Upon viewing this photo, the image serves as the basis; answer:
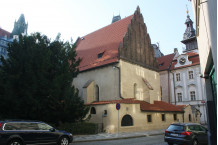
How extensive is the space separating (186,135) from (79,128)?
31.4ft

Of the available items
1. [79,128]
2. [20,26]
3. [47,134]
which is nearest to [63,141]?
[47,134]

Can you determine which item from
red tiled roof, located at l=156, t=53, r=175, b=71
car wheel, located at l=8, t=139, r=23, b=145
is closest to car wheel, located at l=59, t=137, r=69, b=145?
car wheel, located at l=8, t=139, r=23, b=145

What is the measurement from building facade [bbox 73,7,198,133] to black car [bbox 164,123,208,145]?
322 inches

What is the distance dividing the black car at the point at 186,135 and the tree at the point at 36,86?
815 centimetres

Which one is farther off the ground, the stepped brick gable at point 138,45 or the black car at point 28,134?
the stepped brick gable at point 138,45

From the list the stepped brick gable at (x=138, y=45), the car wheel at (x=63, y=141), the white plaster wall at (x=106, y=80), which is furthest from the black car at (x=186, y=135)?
the stepped brick gable at (x=138, y=45)

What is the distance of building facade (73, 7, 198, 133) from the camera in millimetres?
20266

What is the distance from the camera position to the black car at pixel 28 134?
8781 mm

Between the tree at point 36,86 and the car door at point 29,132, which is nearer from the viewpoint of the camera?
the car door at point 29,132

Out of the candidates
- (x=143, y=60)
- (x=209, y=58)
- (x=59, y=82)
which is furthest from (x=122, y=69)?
(x=209, y=58)

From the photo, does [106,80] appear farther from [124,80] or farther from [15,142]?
[15,142]

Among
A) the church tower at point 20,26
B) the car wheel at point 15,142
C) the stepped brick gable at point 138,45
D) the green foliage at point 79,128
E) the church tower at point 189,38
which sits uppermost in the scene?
the church tower at point 20,26

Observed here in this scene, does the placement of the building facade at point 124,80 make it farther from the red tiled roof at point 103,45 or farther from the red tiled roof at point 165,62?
the red tiled roof at point 165,62

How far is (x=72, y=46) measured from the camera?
1831cm
